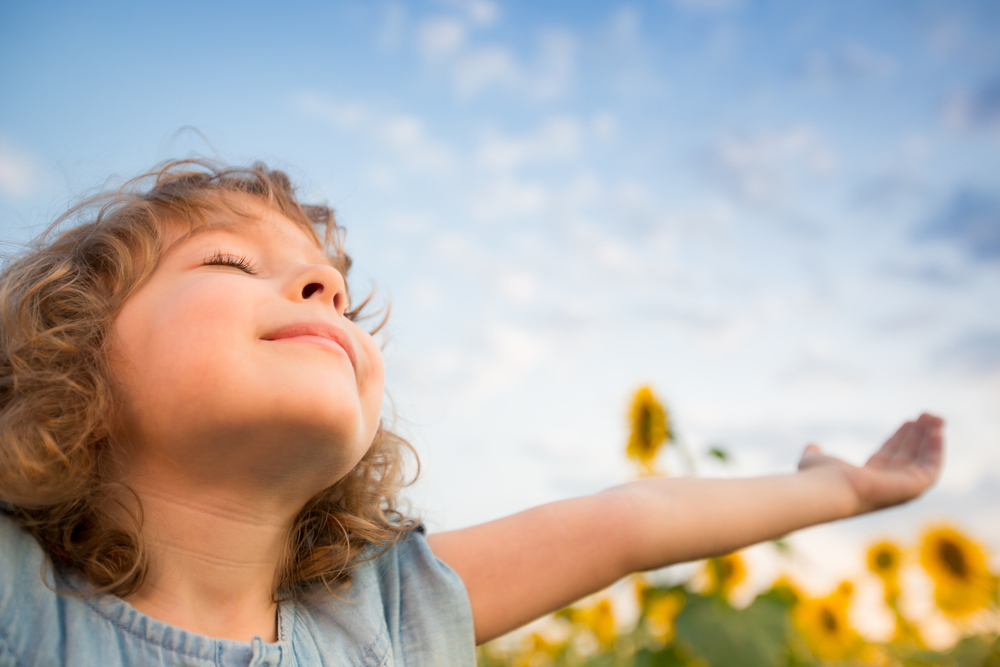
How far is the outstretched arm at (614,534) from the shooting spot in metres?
1.22

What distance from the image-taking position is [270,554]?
1.09 m

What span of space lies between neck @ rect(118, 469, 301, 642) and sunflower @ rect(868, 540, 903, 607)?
3279mm

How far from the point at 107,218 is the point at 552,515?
3.45 ft

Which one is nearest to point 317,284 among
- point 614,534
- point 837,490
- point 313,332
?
point 313,332

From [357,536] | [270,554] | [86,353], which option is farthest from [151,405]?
[357,536]

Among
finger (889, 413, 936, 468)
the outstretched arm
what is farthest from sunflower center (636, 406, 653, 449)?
the outstretched arm

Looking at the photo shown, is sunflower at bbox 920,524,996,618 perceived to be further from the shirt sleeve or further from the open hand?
the shirt sleeve

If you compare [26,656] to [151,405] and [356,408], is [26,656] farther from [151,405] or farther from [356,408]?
[356,408]

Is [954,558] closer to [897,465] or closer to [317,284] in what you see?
[897,465]

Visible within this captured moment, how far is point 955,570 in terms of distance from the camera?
8.75 feet

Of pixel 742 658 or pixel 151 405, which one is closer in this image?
pixel 151 405

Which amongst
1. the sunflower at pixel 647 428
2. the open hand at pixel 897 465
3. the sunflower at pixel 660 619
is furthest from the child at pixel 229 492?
the sunflower at pixel 660 619

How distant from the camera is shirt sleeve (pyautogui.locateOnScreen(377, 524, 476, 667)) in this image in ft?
3.79

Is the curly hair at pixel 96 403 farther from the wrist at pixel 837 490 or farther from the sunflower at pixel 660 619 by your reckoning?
the sunflower at pixel 660 619
